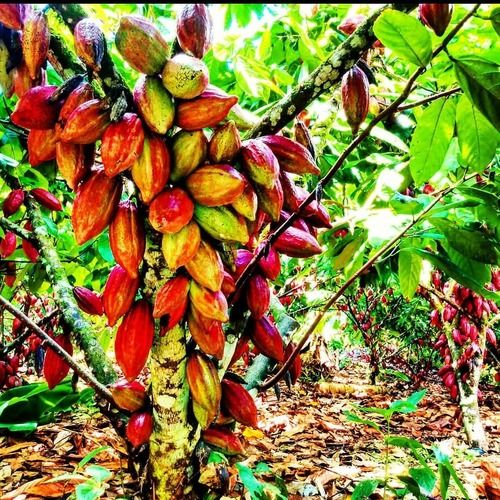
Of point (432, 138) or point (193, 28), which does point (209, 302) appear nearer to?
point (193, 28)

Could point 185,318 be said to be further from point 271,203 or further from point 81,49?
point 81,49

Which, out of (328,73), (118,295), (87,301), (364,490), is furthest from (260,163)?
(364,490)

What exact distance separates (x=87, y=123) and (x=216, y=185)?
0.17 m

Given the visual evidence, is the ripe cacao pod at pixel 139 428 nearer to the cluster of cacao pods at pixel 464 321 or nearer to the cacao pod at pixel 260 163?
the cacao pod at pixel 260 163

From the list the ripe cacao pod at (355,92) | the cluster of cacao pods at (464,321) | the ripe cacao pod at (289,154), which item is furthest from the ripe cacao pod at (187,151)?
the cluster of cacao pods at (464,321)

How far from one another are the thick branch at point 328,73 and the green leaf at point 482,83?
0.39 ft

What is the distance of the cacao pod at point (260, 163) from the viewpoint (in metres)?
0.57

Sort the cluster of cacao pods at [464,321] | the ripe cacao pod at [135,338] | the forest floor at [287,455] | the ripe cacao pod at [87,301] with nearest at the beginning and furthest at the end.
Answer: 1. the ripe cacao pod at [135,338]
2. the ripe cacao pod at [87,301]
3. the forest floor at [287,455]
4. the cluster of cacao pods at [464,321]

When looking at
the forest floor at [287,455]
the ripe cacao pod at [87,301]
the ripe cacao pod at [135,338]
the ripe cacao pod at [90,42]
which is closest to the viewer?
the ripe cacao pod at [90,42]

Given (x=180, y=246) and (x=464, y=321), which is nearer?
(x=180, y=246)

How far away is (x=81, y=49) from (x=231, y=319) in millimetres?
442

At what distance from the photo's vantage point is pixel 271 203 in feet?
2.00

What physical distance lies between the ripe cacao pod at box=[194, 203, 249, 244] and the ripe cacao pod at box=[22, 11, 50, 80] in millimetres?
258

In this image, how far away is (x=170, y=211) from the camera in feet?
1.79
